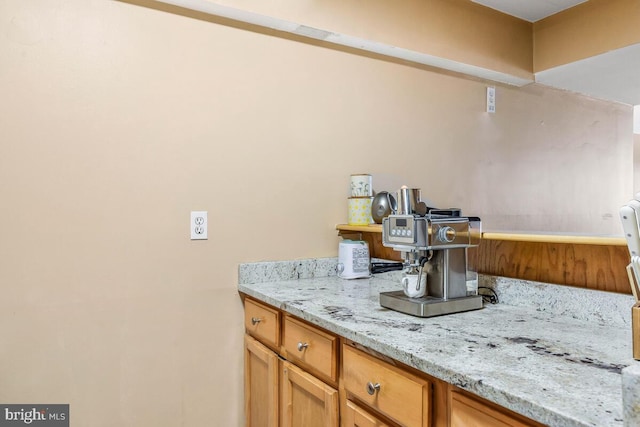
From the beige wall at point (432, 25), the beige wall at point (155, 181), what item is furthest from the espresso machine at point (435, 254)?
the beige wall at point (432, 25)

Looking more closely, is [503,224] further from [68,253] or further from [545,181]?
[68,253]

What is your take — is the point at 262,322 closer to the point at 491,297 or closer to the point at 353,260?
the point at 353,260

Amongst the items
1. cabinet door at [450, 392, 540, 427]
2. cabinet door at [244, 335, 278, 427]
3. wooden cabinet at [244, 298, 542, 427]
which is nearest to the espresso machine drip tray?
wooden cabinet at [244, 298, 542, 427]

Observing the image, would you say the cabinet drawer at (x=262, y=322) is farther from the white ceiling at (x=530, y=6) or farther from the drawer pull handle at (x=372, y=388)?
the white ceiling at (x=530, y=6)

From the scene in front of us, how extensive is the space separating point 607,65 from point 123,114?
2.58 m

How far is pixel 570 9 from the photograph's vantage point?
2506 mm

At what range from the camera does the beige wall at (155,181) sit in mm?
1499

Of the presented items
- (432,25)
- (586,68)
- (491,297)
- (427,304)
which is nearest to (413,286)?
(427,304)

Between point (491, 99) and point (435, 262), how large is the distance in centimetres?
167

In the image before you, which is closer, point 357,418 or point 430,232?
point 357,418

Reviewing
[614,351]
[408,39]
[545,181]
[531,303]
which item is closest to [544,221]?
[545,181]

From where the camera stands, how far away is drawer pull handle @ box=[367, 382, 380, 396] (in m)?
1.07

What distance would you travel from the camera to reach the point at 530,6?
2.49 meters

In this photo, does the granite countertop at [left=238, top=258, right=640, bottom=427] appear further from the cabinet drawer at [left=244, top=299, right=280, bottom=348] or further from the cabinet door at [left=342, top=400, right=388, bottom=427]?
the cabinet door at [left=342, top=400, right=388, bottom=427]
